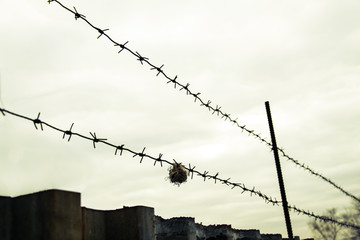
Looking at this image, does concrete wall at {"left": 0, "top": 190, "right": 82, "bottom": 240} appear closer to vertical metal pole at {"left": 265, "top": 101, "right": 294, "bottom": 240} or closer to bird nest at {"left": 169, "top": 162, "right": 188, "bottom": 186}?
bird nest at {"left": 169, "top": 162, "right": 188, "bottom": 186}

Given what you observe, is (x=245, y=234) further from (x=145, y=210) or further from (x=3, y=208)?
(x=3, y=208)

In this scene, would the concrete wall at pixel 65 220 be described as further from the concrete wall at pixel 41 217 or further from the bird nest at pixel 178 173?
A: the bird nest at pixel 178 173

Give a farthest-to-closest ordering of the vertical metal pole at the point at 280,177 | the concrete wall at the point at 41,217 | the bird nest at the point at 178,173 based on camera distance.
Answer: the vertical metal pole at the point at 280,177, the bird nest at the point at 178,173, the concrete wall at the point at 41,217

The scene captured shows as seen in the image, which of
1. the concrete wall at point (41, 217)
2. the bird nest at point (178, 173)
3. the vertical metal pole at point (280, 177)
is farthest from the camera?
the vertical metal pole at point (280, 177)

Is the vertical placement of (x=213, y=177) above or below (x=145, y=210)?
above

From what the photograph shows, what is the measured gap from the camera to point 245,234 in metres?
4.97

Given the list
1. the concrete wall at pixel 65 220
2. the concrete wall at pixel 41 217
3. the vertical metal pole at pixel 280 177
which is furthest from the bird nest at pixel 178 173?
the vertical metal pole at pixel 280 177

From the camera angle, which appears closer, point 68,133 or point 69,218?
point 69,218

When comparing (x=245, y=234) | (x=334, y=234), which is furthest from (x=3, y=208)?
(x=334, y=234)

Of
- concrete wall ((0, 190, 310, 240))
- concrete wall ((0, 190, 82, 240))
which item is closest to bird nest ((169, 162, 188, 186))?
concrete wall ((0, 190, 310, 240))

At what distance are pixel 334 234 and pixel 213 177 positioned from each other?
190 feet

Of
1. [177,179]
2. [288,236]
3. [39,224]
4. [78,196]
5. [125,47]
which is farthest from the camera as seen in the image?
[288,236]

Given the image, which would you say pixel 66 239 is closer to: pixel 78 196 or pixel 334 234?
pixel 78 196

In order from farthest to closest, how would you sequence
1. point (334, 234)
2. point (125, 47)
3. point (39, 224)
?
point (334, 234) < point (125, 47) < point (39, 224)
